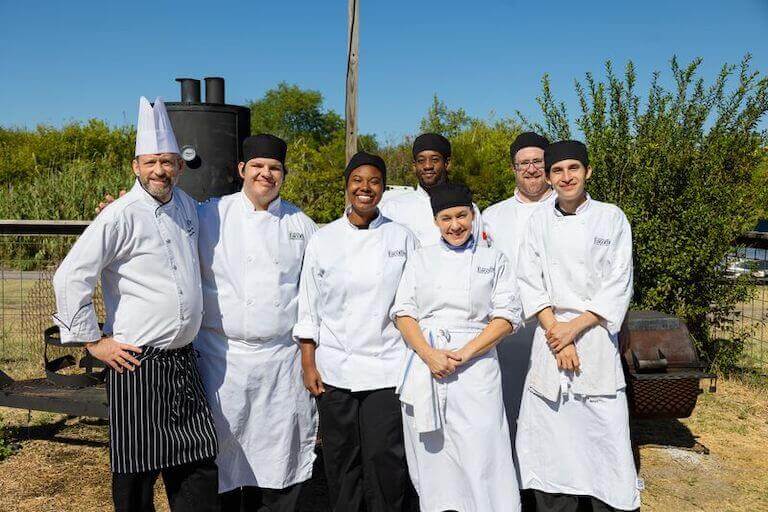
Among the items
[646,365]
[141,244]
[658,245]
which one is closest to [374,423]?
[141,244]

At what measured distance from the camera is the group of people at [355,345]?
9.89 feet

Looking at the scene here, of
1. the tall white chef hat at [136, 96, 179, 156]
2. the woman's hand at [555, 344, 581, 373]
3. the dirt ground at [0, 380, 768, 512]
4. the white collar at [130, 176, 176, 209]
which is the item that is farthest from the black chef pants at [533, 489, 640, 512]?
the tall white chef hat at [136, 96, 179, 156]

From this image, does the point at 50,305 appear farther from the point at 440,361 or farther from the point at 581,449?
the point at 581,449

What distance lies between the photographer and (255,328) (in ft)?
10.9

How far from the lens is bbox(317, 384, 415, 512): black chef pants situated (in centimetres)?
329

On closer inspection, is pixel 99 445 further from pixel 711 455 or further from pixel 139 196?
pixel 711 455

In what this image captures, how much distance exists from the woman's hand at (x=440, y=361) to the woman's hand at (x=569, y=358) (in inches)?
21.5

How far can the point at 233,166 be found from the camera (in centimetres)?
523

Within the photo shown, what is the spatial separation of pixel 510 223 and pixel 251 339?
160cm

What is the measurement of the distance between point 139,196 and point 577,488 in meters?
2.44

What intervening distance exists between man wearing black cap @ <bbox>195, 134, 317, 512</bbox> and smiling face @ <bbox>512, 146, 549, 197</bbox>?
1.30 metres

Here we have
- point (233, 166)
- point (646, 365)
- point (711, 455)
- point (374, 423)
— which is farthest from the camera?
point (233, 166)

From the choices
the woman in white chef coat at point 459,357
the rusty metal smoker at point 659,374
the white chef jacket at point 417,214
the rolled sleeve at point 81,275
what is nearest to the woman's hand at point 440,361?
Result: the woman in white chef coat at point 459,357

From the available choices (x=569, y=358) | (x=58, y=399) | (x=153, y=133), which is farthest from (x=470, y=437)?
(x=58, y=399)
